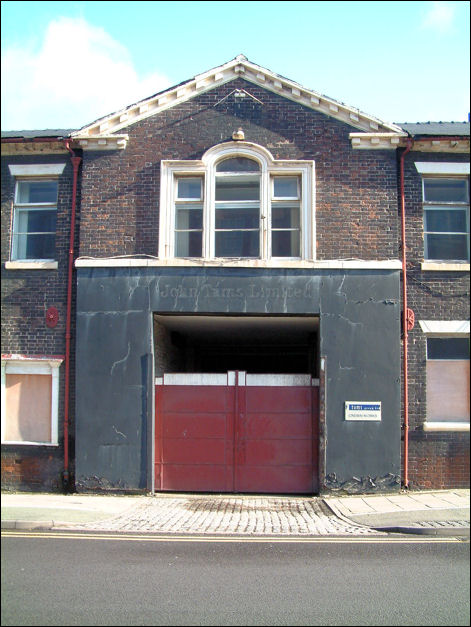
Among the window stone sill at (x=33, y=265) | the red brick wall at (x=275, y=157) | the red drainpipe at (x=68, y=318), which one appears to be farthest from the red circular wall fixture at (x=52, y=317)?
the red brick wall at (x=275, y=157)

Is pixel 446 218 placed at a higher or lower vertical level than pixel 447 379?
higher

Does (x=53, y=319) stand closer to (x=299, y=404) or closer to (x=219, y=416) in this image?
(x=219, y=416)

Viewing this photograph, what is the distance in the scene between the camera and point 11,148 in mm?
13500

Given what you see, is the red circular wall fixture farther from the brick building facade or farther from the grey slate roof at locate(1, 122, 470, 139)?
the grey slate roof at locate(1, 122, 470, 139)

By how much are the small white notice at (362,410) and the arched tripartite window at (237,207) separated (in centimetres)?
314

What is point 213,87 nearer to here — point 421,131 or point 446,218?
point 421,131

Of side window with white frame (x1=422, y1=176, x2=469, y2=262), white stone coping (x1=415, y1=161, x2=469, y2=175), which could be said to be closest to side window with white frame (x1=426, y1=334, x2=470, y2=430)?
side window with white frame (x1=422, y1=176, x2=469, y2=262)

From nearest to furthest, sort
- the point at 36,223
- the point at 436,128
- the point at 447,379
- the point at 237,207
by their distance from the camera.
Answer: the point at 447,379, the point at 237,207, the point at 36,223, the point at 436,128

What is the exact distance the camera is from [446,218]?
13.2m

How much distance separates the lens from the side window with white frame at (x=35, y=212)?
13.5 m

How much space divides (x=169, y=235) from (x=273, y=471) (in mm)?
5146

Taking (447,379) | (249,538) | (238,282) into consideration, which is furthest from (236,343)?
(249,538)

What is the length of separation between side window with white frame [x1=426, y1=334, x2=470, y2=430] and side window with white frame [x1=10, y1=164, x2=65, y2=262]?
8.09m

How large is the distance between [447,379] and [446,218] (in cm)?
330
